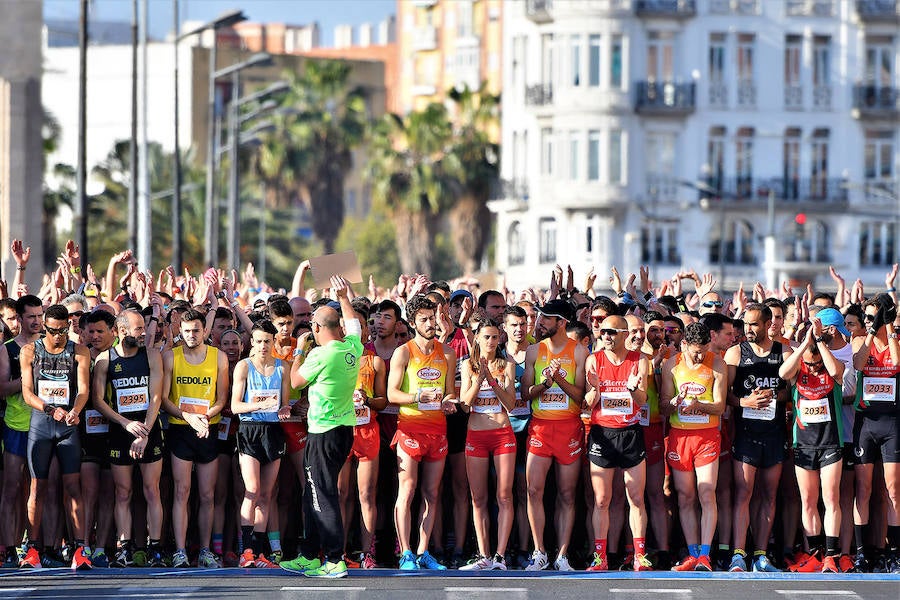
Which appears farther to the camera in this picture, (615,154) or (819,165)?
(819,165)

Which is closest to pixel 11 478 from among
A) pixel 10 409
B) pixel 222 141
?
pixel 10 409

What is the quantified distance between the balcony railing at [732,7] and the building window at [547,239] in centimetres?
873

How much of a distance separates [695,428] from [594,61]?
46046 mm

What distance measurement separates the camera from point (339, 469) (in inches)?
516

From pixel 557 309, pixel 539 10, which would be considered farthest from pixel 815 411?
pixel 539 10

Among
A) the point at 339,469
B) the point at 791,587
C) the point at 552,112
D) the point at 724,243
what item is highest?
the point at 552,112

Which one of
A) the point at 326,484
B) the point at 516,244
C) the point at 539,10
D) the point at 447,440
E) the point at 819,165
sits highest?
the point at 539,10

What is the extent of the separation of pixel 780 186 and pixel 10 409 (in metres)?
48.9

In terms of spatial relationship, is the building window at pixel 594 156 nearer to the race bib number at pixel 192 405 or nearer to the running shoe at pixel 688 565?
the running shoe at pixel 688 565

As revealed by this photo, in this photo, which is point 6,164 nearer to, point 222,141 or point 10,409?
point 10,409

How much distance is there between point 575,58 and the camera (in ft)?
193

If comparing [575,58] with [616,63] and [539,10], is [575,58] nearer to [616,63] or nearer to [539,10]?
[616,63]

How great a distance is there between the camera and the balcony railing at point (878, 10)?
60062 millimetres

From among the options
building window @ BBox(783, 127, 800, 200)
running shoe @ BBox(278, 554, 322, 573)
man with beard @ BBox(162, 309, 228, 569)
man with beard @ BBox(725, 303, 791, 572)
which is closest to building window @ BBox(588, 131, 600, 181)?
building window @ BBox(783, 127, 800, 200)
